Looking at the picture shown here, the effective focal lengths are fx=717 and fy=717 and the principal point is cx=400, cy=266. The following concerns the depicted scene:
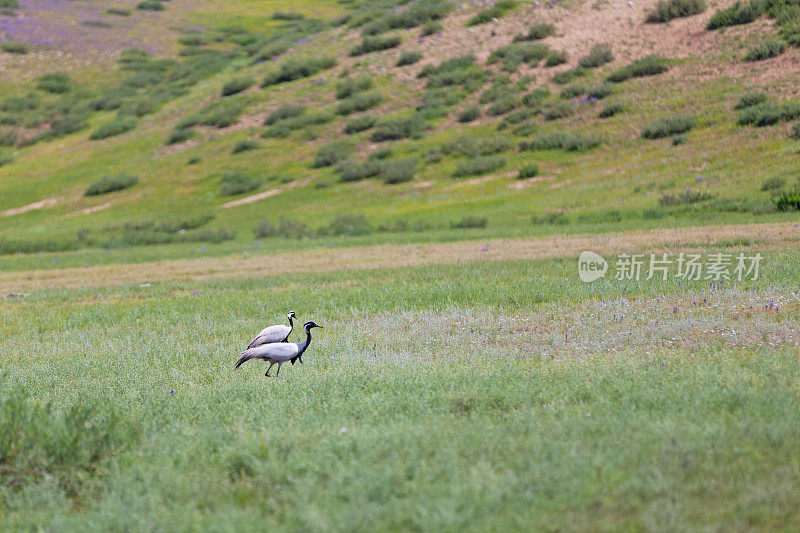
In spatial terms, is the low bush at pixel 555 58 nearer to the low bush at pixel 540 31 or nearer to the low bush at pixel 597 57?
the low bush at pixel 597 57

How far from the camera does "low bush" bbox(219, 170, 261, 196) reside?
41906 millimetres

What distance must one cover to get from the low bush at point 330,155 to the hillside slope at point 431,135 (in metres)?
0.13

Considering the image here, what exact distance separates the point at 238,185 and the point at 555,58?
70.8 feet

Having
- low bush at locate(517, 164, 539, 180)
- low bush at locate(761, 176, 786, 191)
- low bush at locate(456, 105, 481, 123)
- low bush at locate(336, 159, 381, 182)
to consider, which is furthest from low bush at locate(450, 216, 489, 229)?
low bush at locate(456, 105, 481, 123)

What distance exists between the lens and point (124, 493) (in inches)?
199

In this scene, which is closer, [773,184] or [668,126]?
[773,184]

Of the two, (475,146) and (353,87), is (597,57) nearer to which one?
(475,146)

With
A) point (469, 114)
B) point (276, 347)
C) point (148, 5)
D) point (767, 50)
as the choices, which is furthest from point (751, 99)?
point (148, 5)

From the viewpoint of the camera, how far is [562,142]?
3738 centimetres

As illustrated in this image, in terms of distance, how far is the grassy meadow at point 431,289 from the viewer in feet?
15.9

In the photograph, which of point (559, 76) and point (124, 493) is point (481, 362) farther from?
point (559, 76)

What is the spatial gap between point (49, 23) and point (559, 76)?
227 feet

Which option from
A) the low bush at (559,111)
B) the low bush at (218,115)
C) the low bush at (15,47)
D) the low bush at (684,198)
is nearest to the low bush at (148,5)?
the low bush at (15,47)

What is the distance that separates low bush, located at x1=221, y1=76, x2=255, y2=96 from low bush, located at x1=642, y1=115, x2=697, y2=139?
36.4 m
